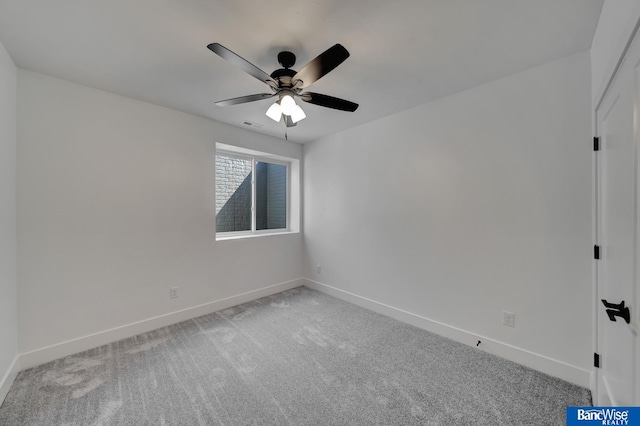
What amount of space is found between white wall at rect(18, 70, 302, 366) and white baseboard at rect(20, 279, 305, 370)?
0.04ft

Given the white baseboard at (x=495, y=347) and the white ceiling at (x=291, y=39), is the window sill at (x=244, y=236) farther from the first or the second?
the white ceiling at (x=291, y=39)

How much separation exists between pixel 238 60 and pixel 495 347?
3.06 meters

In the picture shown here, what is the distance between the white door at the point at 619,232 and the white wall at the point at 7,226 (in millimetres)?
3597

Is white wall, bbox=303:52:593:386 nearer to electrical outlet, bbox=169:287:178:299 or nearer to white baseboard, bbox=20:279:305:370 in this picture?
white baseboard, bbox=20:279:305:370

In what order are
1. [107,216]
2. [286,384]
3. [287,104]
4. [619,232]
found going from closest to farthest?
[619,232], [287,104], [286,384], [107,216]

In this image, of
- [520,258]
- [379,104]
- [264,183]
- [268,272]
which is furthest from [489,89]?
[268,272]

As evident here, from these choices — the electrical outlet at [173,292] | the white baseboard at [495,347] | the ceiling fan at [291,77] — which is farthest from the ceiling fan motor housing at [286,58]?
the white baseboard at [495,347]

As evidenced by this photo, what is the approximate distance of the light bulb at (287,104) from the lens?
175 centimetres

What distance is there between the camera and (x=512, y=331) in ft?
7.00

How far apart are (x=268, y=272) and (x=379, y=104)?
280 centimetres

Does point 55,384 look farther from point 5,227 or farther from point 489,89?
point 489,89

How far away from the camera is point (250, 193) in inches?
Answer: 153

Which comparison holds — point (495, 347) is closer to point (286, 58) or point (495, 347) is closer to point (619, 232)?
point (619, 232)

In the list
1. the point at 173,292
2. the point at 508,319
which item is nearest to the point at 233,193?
the point at 173,292
